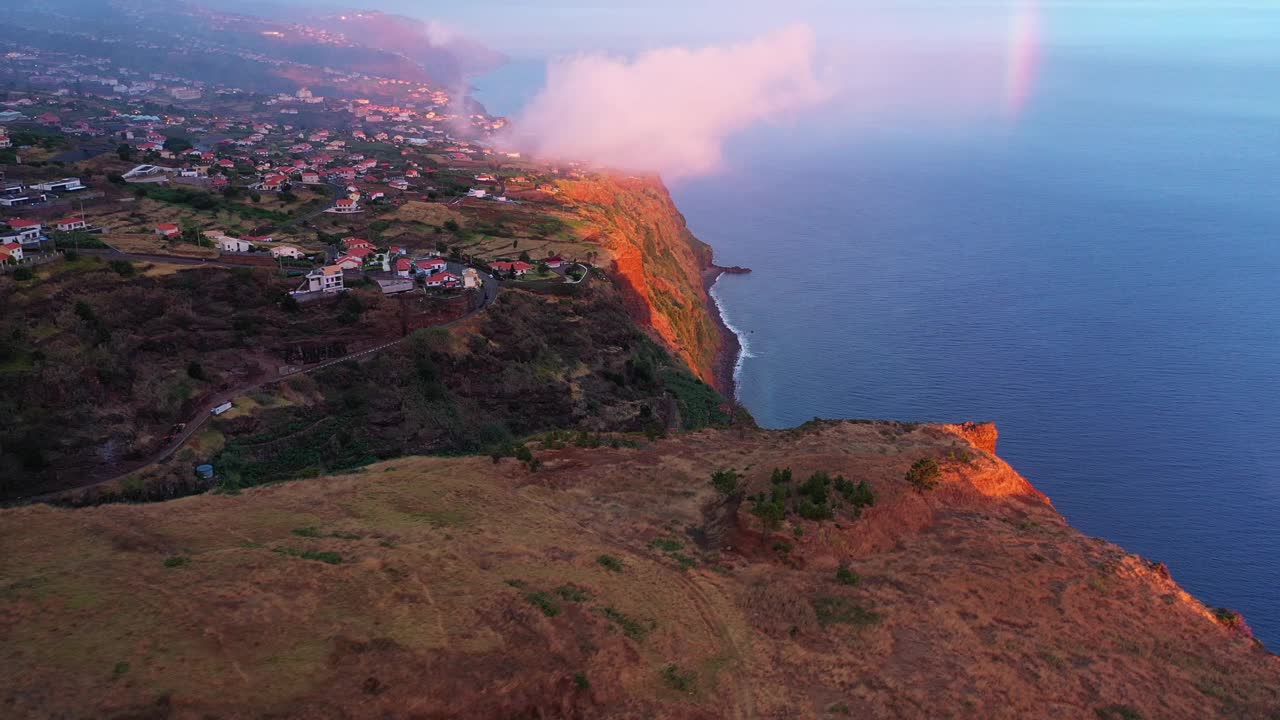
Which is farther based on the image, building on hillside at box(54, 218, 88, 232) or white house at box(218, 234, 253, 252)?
building on hillside at box(54, 218, 88, 232)

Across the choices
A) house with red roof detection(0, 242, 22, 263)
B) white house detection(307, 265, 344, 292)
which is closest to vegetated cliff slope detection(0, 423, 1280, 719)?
white house detection(307, 265, 344, 292)

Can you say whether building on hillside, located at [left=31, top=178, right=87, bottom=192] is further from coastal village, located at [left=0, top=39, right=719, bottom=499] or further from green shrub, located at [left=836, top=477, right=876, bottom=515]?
green shrub, located at [left=836, top=477, right=876, bottom=515]

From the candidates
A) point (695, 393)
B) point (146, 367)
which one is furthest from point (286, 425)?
point (695, 393)

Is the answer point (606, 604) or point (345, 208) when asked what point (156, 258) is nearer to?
point (345, 208)

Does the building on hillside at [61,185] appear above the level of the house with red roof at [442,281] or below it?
below

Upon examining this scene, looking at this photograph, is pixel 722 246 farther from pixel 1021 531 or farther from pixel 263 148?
pixel 1021 531

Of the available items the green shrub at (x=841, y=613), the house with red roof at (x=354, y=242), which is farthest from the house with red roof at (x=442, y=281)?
the green shrub at (x=841, y=613)

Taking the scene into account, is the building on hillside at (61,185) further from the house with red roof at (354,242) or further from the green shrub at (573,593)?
the green shrub at (573,593)
